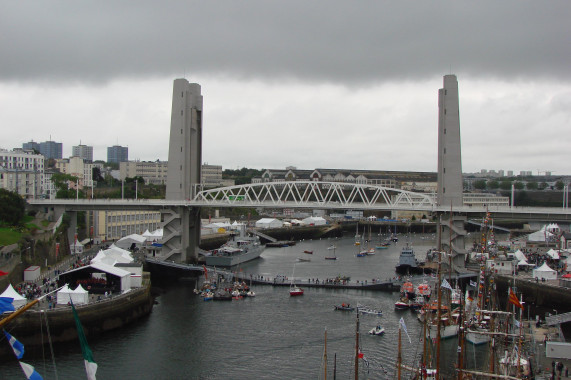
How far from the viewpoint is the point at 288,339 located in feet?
79.8

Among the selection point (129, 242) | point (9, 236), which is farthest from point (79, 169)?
point (9, 236)

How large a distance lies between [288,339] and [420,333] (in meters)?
5.32

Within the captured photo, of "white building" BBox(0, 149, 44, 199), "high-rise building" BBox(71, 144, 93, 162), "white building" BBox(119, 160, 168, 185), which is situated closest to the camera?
"white building" BBox(0, 149, 44, 199)

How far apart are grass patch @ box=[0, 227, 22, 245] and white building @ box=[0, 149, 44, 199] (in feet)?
50.6

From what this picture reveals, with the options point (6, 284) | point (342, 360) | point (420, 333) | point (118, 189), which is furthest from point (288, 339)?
point (118, 189)

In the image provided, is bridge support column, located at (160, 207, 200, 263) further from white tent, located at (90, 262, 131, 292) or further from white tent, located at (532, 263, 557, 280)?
white tent, located at (532, 263, 557, 280)

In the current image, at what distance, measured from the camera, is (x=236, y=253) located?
46469mm

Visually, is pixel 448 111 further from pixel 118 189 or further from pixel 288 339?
pixel 118 189

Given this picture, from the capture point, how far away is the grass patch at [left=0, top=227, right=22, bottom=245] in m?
31.5

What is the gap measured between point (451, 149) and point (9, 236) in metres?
27.6

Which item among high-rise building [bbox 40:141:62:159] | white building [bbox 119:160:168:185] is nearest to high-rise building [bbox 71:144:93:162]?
high-rise building [bbox 40:141:62:159]

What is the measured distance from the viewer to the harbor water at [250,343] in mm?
20641

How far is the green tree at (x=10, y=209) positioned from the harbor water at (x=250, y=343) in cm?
1077

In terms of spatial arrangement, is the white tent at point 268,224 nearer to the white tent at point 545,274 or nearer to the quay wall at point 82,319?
the white tent at point 545,274
